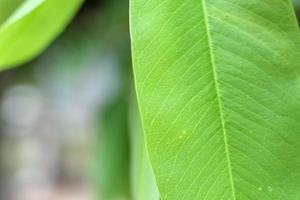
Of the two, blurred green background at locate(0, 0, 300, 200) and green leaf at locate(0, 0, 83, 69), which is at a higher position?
green leaf at locate(0, 0, 83, 69)

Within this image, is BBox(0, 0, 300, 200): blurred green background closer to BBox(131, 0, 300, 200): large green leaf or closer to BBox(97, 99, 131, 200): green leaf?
BBox(97, 99, 131, 200): green leaf

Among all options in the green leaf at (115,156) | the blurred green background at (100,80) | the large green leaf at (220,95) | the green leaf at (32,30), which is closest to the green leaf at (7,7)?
the green leaf at (32,30)

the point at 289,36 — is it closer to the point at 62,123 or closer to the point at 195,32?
the point at 195,32

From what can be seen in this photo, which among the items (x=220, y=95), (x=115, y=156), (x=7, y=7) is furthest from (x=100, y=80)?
(x=220, y=95)

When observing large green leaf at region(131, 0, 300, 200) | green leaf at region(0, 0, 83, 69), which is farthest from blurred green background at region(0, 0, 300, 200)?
large green leaf at region(131, 0, 300, 200)

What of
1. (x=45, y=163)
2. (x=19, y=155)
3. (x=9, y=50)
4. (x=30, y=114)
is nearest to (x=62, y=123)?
(x=30, y=114)

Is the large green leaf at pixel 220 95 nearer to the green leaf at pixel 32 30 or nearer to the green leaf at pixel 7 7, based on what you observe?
the green leaf at pixel 32 30

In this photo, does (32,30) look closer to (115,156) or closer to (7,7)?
(7,7)
